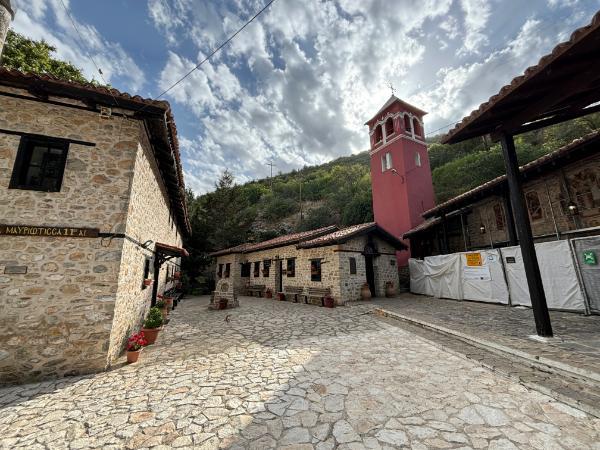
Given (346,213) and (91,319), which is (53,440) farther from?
(346,213)

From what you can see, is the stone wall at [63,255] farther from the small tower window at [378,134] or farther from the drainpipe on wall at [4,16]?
the small tower window at [378,134]

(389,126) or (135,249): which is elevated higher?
(389,126)

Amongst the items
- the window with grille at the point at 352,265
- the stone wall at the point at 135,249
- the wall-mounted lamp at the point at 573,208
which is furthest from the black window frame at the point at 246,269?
the wall-mounted lamp at the point at 573,208

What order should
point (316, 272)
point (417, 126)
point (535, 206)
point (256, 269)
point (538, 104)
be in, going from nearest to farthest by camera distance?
point (538, 104), point (535, 206), point (316, 272), point (256, 269), point (417, 126)

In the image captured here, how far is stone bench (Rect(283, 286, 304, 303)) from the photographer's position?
13445 mm

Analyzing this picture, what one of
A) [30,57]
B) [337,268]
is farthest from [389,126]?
[30,57]

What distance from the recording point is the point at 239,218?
2520 cm

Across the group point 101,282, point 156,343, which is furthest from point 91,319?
point 156,343

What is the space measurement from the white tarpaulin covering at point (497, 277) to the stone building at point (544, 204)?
194 centimetres

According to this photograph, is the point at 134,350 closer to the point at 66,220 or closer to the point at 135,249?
the point at 135,249

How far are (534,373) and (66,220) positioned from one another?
8652 mm

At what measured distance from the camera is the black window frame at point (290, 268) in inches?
570

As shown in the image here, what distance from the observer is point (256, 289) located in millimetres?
17312

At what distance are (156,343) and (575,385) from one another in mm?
8082
